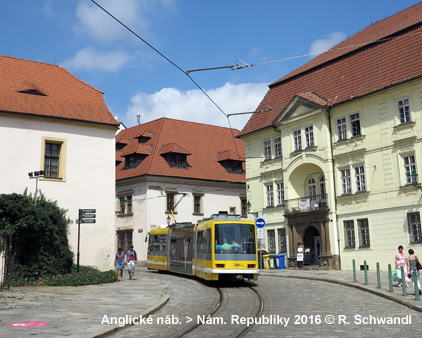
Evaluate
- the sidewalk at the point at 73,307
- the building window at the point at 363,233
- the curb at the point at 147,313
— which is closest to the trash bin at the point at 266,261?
the building window at the point at 363,233

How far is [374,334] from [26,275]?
16.4 metres

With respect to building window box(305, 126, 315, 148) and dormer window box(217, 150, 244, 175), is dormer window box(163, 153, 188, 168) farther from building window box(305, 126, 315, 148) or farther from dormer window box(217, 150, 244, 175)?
building window box(305, 126, 315, 148)

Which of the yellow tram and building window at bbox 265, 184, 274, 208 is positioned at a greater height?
building window at bbox 265, 184, 274, 208

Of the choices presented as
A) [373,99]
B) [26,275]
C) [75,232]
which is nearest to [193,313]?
[26,275]

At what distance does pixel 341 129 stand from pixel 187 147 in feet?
67.5

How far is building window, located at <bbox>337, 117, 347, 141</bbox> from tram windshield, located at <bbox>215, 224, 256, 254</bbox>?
14.2 metres

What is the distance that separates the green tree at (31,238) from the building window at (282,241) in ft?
59.7

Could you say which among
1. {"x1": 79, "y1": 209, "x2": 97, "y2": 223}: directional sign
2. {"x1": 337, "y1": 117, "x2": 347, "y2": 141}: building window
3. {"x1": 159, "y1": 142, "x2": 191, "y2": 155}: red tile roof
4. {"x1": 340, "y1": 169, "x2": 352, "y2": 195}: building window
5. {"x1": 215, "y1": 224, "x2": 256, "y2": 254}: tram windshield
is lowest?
{"x1": 215, "y1": 224, "x2": 256, "y2": 254}: tram windshield

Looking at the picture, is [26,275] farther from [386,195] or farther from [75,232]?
[386,195]

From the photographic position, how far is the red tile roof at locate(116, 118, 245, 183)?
1903 inches

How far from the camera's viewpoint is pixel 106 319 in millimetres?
12227

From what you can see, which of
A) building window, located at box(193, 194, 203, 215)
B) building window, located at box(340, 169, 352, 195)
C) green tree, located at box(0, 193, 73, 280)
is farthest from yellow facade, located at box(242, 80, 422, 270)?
green tree, located at box(0, 193, 73, 280)

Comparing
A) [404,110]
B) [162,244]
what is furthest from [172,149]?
[404,110]

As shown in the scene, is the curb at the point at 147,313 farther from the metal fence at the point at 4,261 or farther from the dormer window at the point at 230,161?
the dormer window at the point at 230,161
